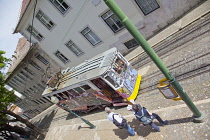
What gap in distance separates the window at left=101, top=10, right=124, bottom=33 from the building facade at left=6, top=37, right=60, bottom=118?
864 cm

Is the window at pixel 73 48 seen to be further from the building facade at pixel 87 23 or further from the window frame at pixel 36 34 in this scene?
the window frame at pixel 36 34

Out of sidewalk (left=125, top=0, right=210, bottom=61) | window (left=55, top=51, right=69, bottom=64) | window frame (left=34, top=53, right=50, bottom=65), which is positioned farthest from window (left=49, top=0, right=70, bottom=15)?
sidewalk (left=125, top=0, right=210, bottom=61)

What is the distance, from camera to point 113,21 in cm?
1611

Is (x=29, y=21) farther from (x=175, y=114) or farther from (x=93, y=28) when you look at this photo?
(x=175, y=114)

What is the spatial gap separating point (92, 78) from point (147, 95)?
3.40m

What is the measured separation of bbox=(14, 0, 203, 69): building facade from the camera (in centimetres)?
1425

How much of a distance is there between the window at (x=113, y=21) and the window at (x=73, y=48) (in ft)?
16.6

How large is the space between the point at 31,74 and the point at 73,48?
29.3 ft

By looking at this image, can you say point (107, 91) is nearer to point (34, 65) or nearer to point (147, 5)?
point (147, 5)

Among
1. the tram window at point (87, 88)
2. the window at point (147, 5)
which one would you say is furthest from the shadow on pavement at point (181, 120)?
the window at point (147, 5)

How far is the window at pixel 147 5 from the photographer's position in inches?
550

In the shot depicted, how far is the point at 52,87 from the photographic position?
1342 centimetres

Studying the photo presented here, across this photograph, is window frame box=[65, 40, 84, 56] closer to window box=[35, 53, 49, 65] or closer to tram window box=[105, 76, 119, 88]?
window box=[35, 53, 49, 65]

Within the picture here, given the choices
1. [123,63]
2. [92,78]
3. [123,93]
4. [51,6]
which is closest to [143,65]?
[123,63]
